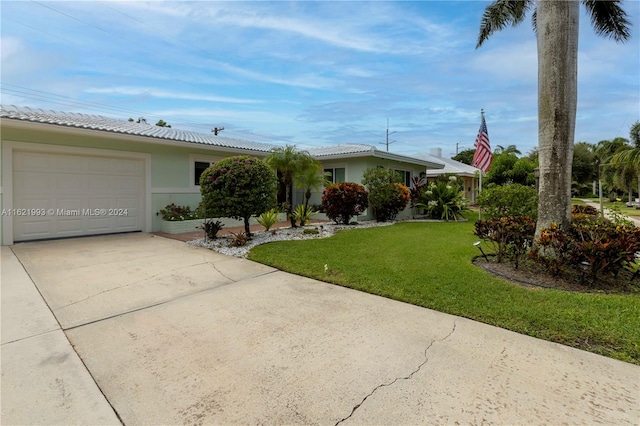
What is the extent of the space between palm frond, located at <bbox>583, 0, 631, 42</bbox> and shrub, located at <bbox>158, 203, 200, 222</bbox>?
1310 centimetres

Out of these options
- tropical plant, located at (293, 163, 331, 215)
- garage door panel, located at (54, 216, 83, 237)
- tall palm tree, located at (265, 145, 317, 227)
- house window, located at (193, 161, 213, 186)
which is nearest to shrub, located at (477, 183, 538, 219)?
tropical plant, located at (293, 163, 331, 215)

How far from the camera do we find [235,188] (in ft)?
25.9

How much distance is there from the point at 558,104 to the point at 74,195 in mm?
11622

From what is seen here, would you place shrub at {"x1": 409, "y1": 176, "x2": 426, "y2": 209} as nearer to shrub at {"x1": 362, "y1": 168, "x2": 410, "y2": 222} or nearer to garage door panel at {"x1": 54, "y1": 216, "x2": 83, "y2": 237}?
shrub at {"x1": 362, "y1": 168, "x2": 410, "y2": 222}

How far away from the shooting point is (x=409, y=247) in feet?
25.5

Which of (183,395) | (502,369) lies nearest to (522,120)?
(502,369)

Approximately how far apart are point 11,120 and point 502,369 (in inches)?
408

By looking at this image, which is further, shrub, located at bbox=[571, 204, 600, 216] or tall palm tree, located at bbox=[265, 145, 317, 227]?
tall palm tree, located at bbox=[265, 145, 317, 227]

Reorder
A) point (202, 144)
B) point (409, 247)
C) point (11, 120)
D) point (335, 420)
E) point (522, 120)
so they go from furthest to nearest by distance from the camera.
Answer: point (522, 120)
point (202, 144)
point (409, 247)
point (11, 120)
point (335, 420)

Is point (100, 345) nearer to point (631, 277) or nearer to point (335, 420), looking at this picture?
point (335, 420)

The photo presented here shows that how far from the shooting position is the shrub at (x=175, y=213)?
1062 centimetres

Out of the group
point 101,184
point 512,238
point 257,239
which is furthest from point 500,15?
point 101,184

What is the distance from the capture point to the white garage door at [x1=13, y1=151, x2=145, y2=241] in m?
8.29

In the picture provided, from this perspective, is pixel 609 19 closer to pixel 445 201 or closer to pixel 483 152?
pixel 483 152
